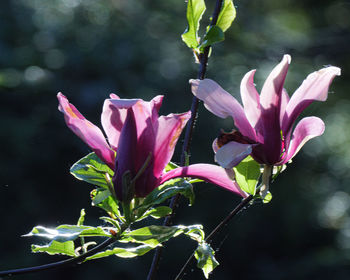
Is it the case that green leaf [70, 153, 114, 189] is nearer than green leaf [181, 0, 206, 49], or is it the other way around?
green leaf [70, 153, 114, 189]

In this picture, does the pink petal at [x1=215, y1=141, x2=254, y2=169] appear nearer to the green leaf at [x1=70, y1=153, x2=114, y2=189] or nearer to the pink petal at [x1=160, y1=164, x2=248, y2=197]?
the pink petal at [x1=160, y1=164, x2=248, y2=197]

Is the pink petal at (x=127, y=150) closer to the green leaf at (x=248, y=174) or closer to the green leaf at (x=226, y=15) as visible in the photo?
→ the green leaf at (x=248, y=174)

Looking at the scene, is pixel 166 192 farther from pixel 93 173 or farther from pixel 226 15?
pixel 226 15

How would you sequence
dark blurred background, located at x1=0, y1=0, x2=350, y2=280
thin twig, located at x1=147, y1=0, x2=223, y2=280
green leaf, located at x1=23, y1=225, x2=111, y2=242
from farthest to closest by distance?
1. dark blurred background, located at x1=0, y1=0, x2=350, y2=280
2. thin twig, located at x1=147, y1=0, x2=223, y2=280
3. green leaf, located at x1=23, y1=225, x2=111, y2=242

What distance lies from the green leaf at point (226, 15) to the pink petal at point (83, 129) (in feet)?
0.83

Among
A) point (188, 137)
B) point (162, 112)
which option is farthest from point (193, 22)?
point (162, 112)

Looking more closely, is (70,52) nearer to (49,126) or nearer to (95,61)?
(95,61)

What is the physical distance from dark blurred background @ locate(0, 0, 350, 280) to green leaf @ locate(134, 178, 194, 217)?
6.79 feet

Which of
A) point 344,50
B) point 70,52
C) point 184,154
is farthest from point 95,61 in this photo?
point 184,154

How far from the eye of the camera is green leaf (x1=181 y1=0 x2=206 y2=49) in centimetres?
68

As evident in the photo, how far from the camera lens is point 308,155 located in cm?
384

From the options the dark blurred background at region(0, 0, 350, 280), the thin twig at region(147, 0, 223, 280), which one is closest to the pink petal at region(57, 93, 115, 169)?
the thin twig at region(147, 0, 223, 280)

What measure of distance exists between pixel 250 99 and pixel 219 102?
0.04 m

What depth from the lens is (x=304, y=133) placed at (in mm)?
594
